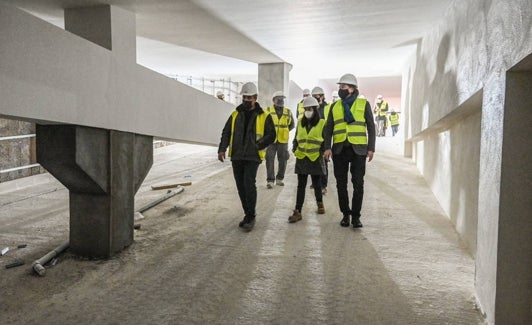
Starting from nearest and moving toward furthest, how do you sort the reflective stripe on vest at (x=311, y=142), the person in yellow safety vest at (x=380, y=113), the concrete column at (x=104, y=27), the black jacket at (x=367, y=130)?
1. the concrete column at (x=104, y=27)
2. the black jacket at (x=367, y=130)
3. the reflective stripe on vest at (x=311, y=142)
4. the person in yellow safety vest at (x=380, y=113)

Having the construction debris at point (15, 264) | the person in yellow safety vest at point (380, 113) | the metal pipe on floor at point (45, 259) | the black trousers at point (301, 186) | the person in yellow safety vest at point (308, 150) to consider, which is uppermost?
the person in yellow safety vest at point (380, 113)

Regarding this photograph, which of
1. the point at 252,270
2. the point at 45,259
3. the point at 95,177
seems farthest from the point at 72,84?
the point at 252,270

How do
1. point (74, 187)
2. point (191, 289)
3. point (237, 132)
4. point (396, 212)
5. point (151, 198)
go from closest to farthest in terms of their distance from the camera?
point (191, 289) → point (74, 187) → point (237, 132) → point (396, 212) → point (151, 198)

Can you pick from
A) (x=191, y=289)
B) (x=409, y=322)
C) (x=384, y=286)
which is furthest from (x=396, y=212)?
(x=191, y=289)

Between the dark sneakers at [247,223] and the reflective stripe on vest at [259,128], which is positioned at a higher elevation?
the reflective stripe on vest at [259,128]

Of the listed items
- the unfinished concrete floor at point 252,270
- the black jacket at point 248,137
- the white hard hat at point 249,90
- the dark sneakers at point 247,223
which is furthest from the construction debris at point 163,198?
the white hard hat at point 249,90

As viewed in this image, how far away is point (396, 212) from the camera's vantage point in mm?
5324

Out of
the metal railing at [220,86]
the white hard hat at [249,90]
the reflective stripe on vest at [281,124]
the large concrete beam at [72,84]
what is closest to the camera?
the large concrete beam at [72,84]

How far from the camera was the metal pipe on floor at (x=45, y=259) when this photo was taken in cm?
339

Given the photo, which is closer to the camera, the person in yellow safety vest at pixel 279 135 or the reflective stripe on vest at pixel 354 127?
the reflective stripe on vest at pixel 354 127

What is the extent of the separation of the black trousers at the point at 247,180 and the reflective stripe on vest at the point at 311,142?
0.67 metres

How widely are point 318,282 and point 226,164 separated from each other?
22.0 ft

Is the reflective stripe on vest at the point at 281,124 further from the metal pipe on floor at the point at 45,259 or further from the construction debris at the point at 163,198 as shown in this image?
the metal pipe on floor at the point at 45,259

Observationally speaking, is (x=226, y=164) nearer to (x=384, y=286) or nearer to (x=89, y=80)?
(x=89, y=80)
